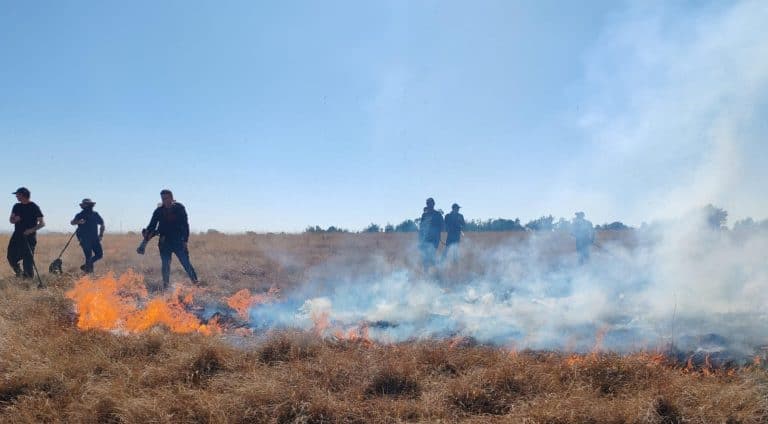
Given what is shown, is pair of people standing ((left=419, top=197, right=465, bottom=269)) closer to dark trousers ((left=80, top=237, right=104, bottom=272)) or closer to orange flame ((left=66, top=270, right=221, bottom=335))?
orange flame ((left=66, top=270, right=221, bottom=335))

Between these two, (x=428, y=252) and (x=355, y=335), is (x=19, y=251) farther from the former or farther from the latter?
(x=428, y=252)

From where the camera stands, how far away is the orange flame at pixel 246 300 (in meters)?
7.57

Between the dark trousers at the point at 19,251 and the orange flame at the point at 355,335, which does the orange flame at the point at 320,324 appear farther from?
the dark trousers at the point at 19,251

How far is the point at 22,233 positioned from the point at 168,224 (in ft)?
8.91

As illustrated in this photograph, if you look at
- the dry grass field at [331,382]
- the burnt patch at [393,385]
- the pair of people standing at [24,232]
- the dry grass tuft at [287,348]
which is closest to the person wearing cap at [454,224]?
the dry grass field at [331,382]

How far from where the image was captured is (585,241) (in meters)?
11.4

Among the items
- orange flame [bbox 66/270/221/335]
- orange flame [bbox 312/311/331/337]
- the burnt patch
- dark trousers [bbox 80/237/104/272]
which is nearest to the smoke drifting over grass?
orange flame [bbox 312/311/331/337]

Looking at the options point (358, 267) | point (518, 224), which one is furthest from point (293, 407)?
point (518, 224)

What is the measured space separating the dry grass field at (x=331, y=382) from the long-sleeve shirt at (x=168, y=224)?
300 cm

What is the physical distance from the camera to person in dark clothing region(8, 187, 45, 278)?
870 cm

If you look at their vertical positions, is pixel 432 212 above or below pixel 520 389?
above

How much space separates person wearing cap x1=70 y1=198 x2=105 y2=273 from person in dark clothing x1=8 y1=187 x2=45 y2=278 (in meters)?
0.82

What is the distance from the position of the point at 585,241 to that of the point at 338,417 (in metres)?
9.45

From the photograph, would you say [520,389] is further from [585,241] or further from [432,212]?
[585,241]
